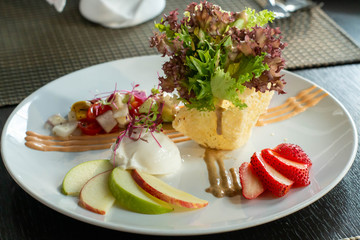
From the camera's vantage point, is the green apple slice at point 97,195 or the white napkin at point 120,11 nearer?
the green apple slice at point 97,195

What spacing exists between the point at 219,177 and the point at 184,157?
26cm

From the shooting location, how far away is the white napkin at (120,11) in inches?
161

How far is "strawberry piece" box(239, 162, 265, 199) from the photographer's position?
210cm

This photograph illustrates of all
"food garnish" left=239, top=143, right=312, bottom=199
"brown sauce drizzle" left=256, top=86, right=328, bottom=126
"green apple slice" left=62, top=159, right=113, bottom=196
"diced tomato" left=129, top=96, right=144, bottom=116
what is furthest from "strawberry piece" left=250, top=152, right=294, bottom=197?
Answer: "diced tomato" left=129, top=96, right=144, bottom=116

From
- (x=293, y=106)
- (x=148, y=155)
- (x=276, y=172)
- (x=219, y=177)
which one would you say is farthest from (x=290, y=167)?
(x=293, y=106)

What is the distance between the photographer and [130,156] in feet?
7.69

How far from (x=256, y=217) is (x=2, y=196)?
4.05 ft

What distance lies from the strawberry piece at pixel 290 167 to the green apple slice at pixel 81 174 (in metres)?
0.78

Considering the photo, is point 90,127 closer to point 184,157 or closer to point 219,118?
point 184,157

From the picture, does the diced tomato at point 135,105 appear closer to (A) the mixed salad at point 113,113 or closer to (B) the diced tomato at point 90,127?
(A) the mixed salad at point 113,113

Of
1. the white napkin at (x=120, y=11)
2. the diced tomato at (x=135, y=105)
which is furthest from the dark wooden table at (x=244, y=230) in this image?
the white napkin at (x=120, y=11)

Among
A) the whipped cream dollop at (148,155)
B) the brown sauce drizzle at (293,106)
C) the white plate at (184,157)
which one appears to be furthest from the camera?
the brown sauce drizzle at (293,106)

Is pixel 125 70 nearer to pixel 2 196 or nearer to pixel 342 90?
pixel 2 196

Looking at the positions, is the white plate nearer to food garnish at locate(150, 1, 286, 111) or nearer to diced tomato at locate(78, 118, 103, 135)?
diced tomato at locate(78, 118, 103, 135)
